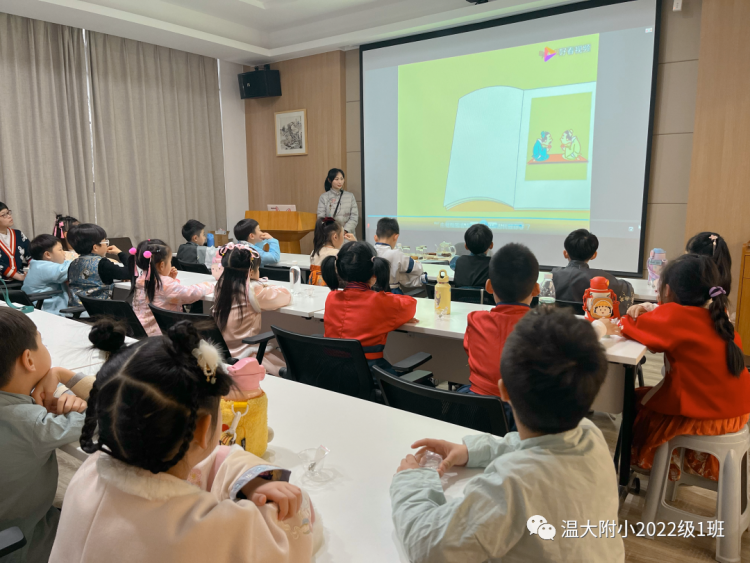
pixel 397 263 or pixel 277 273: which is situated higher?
pixel 397 263

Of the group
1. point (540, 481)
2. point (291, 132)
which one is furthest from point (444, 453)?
point (291, 132)

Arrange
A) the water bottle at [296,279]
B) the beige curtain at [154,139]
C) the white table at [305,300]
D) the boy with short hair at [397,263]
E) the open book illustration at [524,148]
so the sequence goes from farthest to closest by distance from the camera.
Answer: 1. the beige curtain at [154,139]
2. the open book illustration at [524,148]
3. the boy with short hair at [397,263]
4. the water bottle at [296,279]
5. the white table at [305,300]

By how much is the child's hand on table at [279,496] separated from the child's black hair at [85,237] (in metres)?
3.16

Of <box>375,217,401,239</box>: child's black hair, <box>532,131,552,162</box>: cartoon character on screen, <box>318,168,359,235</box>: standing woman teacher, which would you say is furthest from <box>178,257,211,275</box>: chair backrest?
<box>532,131,552,162</box>: cartoon character on screen

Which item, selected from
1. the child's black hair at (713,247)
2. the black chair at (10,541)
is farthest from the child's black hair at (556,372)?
the child's black hair at (713,247)

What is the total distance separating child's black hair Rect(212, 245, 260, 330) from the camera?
2.63 metres

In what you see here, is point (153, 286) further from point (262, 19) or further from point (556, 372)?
point (262, 19)

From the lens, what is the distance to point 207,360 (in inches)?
30.9

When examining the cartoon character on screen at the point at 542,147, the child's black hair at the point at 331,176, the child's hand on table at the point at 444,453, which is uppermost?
the cartoon character on screen at the point at 542,147

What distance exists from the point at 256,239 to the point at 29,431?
135 inches

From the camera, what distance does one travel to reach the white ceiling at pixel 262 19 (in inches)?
202

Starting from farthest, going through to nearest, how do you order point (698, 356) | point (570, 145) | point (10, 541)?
point (570, 145) < point (698, 356) < point (10, 541)

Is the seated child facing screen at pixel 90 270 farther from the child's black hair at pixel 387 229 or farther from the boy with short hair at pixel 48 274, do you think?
the child's black hair at pixel 387 229

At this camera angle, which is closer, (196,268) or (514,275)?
(514,275)
